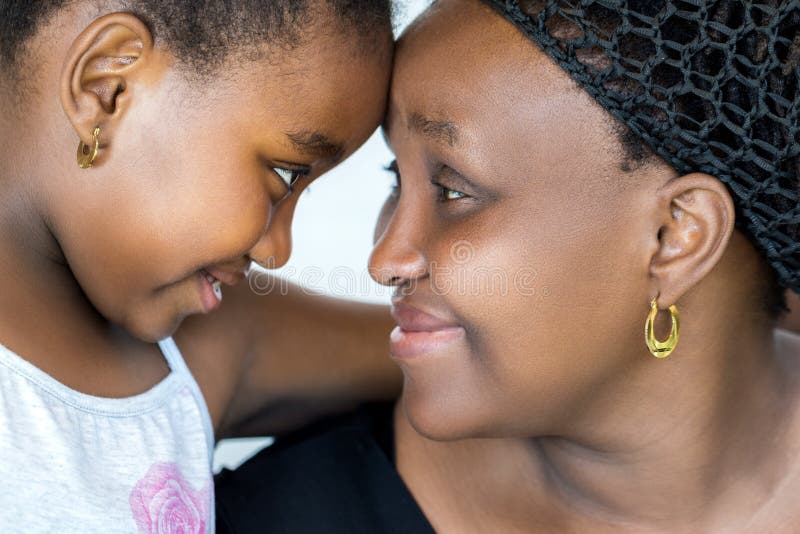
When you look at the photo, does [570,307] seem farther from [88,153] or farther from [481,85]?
[88,153]

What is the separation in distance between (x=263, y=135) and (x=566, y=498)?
0.77 meters

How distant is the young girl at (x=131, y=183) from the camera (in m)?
1.38

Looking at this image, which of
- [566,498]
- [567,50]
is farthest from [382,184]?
[567,50]

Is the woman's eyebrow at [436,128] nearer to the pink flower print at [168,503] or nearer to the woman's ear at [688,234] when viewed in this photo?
the woman's ear at [688,234]

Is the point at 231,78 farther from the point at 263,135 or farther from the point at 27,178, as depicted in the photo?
the point at 27,178

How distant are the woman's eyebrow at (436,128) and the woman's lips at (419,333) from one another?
256 millimetres

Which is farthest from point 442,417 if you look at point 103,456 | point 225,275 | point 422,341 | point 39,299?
point 39,299

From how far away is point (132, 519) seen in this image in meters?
1.50

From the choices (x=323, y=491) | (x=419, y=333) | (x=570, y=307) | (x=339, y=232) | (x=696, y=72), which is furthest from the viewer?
(x=339, y=232)

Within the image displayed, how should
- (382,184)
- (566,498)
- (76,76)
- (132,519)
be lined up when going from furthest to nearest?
(382,184) → (566,498) → (132,519) → (76,76)

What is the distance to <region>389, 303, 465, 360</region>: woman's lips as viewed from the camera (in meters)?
1.50

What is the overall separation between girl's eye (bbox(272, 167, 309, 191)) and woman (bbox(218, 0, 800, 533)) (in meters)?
0.15

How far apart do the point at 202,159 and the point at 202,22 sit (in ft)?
0.60

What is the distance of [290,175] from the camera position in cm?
151
